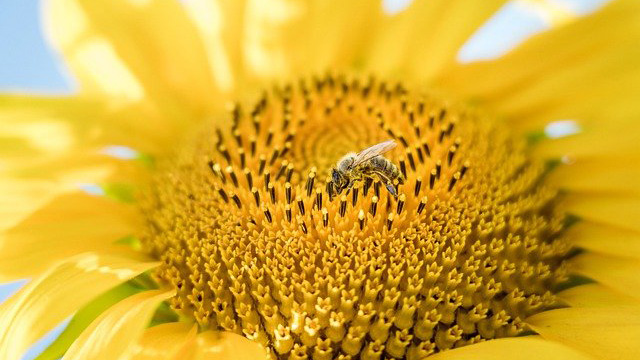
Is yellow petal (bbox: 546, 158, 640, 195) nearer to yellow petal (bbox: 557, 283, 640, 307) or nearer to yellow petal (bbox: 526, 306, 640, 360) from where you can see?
yellow petal (bbox: 557, 283, 640, 307)

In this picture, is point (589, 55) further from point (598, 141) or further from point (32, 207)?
point (32, 207)

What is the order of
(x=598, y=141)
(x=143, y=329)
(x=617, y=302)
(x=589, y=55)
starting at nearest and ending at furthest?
(x=143, y=329), (x=617, y=302), (x=598, y=141), (x=589, y=55)

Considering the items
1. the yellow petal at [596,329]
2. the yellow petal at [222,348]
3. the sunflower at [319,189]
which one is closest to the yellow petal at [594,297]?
the sunflower at [319,189]

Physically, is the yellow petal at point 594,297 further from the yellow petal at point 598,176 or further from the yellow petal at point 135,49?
the yellow petal at point 135,49

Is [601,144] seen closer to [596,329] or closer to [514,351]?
[596,329]

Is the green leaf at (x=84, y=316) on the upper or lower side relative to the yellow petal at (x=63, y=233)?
lower

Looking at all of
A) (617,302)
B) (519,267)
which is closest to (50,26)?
(519,267)

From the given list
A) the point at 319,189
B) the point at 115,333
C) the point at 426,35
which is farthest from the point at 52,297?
the point at 426,35

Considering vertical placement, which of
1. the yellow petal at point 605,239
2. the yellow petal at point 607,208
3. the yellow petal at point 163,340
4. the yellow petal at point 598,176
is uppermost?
the yellow petal at point 598,176
